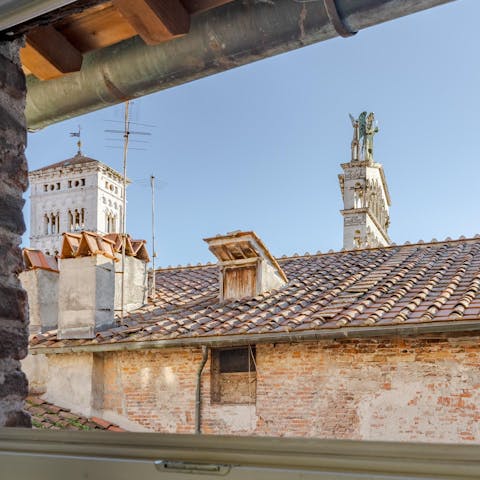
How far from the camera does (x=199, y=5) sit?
Result: 4.17 ft

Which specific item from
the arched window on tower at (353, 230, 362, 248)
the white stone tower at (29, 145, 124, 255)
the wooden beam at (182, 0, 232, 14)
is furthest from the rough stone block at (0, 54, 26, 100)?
the arched window on tower at (353, 230, 362, 248)

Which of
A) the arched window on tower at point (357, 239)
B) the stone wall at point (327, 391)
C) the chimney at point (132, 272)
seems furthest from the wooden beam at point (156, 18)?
the arched window on tower at point (357, 239)

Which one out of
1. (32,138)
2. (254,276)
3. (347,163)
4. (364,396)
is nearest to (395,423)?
(364,396)

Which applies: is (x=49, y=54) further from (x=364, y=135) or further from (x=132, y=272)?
(x=364, y=135)

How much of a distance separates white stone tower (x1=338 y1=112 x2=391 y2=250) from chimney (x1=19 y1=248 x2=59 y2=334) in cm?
563

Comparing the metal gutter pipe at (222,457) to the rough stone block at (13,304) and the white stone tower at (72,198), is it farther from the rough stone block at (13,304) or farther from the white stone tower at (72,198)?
the white stone tower at (72,198)

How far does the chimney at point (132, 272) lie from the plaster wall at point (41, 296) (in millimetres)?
724

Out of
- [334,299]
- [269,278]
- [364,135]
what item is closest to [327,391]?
[334,299]

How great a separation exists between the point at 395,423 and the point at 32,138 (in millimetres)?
4434

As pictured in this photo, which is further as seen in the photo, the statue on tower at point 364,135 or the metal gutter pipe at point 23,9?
the statue on tower at point 364,135

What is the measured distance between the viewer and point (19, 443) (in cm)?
95

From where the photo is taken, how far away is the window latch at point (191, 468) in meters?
0.79

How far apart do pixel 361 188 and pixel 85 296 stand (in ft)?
20.5

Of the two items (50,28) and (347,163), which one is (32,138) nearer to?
(50,28)
